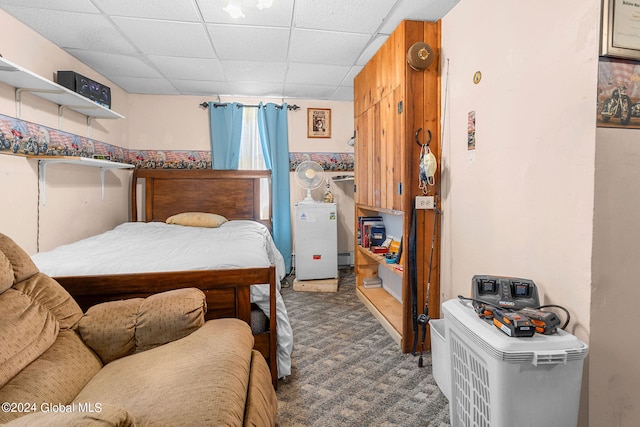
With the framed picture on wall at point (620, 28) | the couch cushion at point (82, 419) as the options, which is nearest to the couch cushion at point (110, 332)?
the couch cushion at point (82, 419)

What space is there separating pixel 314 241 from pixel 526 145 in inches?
105

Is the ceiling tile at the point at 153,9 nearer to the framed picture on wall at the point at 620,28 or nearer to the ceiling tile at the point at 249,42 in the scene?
the ceiling tile at the point at 249,42

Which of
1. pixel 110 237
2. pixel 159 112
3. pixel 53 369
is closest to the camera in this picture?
pixel 53 369

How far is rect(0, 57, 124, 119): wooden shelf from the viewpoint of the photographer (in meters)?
2.02

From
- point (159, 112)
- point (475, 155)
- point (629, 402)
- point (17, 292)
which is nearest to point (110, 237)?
point (17, 292)

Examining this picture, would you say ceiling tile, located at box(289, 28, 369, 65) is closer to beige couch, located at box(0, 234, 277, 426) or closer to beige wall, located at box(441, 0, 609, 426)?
beige wall, located at box(441, 0, 609, 426)

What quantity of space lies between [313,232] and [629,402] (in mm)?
2948

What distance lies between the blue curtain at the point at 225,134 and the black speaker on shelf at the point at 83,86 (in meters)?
1.30

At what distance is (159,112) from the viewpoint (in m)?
4.17

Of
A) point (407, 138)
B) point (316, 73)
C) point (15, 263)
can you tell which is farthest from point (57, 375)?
point (316, 73)

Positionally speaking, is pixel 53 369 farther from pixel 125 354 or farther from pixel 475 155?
pixel 475 155

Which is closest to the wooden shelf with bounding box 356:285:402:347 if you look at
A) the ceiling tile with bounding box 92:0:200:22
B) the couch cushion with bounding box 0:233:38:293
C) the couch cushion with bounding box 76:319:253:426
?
the couch cushion with bounding box 76:319:253:426

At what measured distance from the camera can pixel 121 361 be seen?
4.09 ft

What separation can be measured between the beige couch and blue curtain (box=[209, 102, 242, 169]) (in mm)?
2935
